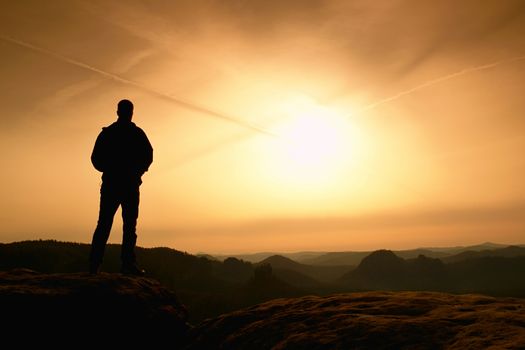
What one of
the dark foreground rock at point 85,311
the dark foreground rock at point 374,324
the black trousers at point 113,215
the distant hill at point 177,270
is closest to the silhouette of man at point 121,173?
the black trousers at point 113,215

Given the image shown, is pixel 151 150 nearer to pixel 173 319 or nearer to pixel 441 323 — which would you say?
pixel 173 319

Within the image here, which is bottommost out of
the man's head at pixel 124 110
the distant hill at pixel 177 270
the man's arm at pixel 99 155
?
the distant hill at pixel 177 270

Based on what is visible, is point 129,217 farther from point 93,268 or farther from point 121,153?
point 121,153

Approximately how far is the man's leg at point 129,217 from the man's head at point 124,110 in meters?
1.92

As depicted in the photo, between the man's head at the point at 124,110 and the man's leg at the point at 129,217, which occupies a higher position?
the man's head at the point at 124,110

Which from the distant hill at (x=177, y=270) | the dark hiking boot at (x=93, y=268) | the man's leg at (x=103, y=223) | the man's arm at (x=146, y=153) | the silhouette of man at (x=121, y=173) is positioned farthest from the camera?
the distant hill at (x=177, y=270)

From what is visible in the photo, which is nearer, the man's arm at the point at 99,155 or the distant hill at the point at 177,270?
the man's arm at the point at 99,155

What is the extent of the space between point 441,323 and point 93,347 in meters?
6.69

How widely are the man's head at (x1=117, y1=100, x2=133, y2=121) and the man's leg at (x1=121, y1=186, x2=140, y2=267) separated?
192 cm

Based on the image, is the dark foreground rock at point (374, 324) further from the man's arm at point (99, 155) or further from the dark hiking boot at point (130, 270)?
the man's arm at point (99, 155)

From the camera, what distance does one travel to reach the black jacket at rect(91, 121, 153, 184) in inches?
377

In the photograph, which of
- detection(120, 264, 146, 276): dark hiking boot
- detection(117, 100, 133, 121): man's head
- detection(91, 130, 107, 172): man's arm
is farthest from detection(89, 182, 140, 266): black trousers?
detection(117, 100, 133, 121): man's head

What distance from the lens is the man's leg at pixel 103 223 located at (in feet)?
30.5

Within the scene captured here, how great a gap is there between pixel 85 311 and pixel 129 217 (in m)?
2.78
